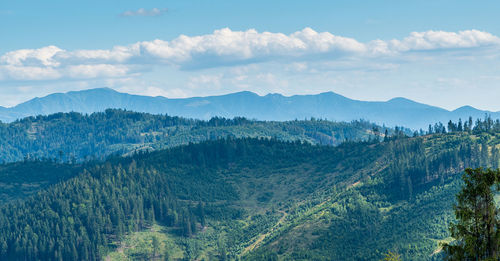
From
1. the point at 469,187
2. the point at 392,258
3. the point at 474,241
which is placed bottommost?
the point at 392,258

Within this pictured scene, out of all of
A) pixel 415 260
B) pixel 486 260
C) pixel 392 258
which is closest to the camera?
pixel 486 260

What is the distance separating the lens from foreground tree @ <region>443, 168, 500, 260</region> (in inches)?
1906

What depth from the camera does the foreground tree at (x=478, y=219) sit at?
48.4m

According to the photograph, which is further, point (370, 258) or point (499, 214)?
point (370, 258)

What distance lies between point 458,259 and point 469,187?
647 centimetres

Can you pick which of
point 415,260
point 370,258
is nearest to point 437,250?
point 415,260

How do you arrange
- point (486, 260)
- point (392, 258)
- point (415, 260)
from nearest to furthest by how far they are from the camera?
point (486, 260), point (392, 258), point (415, 260)

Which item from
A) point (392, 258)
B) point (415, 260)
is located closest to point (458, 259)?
point (392, 258)

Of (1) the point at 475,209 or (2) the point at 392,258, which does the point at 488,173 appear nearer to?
(1) the point at 475,209

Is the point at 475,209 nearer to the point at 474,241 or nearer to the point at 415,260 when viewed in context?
the point at 474,241

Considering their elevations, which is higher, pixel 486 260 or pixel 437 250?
pixel 486 260

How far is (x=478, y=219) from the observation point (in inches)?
1922

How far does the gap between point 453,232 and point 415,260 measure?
487ft

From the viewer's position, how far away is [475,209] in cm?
4903
